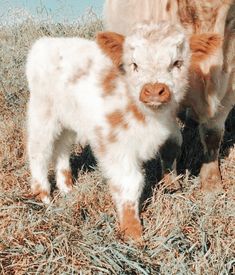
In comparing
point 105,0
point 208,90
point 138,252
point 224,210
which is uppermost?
point 105,0

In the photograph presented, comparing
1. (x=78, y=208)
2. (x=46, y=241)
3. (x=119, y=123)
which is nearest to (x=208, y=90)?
(x=119, y=123)

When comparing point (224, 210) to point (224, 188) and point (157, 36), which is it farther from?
point (157, 36)

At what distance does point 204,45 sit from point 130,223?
1183 millimetres

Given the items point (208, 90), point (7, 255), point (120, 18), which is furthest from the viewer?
point (120, 18)

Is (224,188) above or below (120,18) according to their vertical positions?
below

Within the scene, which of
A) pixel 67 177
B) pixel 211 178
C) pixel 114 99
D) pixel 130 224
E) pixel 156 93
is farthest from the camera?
pixel 67 177

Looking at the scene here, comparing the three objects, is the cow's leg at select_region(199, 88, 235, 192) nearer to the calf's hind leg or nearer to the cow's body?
Answer: the cow's body

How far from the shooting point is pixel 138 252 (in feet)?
9.56

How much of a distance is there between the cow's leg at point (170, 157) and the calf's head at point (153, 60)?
0.60 metres

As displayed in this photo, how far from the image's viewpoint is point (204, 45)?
3.36 metres

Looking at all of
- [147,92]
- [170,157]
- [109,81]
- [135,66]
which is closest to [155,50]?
[135,66]

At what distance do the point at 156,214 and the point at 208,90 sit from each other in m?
0.99

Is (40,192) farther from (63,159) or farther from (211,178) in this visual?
(211,178)

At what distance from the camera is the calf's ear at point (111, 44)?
3365 millimetres
